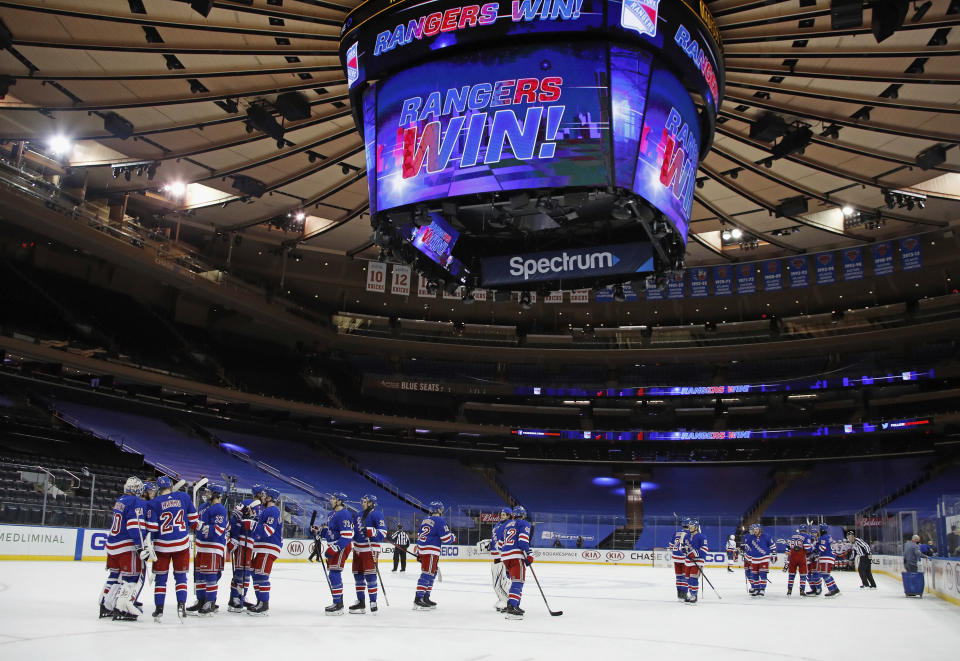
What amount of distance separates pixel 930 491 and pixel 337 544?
40.2 metres

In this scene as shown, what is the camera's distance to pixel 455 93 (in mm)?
16500

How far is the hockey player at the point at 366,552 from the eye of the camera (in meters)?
13.5

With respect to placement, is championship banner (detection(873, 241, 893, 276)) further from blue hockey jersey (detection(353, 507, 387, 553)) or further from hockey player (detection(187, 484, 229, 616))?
hockey player (detection(187, 484, 229, 616))

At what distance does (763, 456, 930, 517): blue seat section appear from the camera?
45.1 meters

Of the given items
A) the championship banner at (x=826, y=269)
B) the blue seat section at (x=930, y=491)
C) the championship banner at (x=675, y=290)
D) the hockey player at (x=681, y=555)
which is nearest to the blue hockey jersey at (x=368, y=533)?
the hockey player at (x=681, y=555)

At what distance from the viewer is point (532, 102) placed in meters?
15.9

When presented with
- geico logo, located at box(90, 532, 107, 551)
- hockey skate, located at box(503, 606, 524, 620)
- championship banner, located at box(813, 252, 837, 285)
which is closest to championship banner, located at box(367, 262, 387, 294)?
geico logo, located at box(90, 532, 107, 551)

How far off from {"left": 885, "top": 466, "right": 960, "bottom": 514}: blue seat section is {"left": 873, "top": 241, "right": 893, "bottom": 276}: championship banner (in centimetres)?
1344

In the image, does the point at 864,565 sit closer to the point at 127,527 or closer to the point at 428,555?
the point at 428,555

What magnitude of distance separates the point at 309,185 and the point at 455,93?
13.2m

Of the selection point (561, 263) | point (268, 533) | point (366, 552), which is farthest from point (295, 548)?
point (268, 533)

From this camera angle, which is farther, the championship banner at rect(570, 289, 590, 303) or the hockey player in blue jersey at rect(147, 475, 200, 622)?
the championship banner at rect(570, 289, 590, 303)

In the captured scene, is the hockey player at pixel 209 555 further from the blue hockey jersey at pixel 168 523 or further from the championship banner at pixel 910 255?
the championship banner at pixel 910 255

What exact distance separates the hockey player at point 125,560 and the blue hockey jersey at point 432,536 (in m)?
5.50
